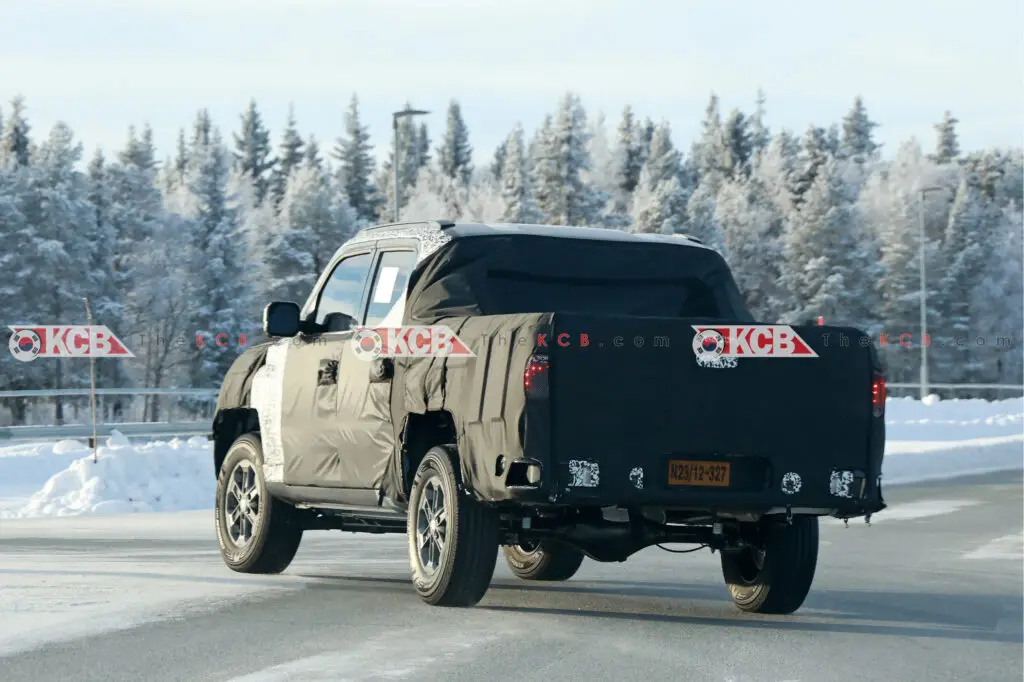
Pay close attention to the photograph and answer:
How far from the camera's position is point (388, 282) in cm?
1152

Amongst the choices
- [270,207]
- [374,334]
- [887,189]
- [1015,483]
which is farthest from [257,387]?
[887,189]

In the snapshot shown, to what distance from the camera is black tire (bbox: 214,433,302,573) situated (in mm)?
12242

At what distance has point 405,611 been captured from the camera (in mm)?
10352

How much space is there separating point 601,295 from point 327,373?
1.80m

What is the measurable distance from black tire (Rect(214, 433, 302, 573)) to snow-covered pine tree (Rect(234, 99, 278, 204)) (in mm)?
161009

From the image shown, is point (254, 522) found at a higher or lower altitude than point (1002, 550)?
higher

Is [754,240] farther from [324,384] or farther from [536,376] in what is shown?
[536,376]

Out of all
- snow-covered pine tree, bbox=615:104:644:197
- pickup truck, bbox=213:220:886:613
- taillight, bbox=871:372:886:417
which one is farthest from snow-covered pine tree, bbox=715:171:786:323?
taillight, bbox=871:372:886:417

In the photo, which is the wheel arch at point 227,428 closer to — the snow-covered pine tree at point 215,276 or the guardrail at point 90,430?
the guardrail at point 90,430

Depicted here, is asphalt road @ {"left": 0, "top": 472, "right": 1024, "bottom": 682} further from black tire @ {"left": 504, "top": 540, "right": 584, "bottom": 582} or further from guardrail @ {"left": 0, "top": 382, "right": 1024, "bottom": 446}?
guardrail @ {"left": 0, "top": 382, "right": 1024, "bottom": 446}

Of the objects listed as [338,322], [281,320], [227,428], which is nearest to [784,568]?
[338,322]

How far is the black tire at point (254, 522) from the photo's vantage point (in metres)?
12.2

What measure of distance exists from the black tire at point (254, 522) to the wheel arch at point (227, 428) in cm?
38

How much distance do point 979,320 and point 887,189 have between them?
27625 mm
